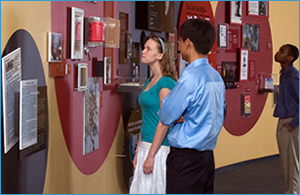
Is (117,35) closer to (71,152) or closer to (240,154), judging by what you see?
(71,152)

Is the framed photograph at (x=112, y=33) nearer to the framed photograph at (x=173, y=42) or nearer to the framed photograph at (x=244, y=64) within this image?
the framed photograph at (x=173, y=42)

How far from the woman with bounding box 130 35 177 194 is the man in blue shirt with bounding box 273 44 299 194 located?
155 centimetres

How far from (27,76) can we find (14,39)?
0.25 m

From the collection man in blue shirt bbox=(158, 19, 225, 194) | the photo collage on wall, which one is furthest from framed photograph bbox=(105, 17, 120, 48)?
the photo collage on wall

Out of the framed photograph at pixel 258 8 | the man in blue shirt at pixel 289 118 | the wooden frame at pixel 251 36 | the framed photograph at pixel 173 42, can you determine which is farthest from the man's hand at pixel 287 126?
the framed photograph at pixel 258 8

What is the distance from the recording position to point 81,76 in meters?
3.11

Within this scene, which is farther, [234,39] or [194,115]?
[234,39]

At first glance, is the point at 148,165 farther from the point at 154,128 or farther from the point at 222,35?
the point at 222,35

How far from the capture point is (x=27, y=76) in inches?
97.0

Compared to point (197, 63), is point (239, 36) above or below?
above

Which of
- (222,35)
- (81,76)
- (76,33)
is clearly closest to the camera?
(76,33)

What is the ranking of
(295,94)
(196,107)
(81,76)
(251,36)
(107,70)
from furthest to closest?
1. (251,36)
2. (295,94)
3. (107,70)
4. (81,76)
5. (196,107)

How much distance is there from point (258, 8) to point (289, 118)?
2.81 meters

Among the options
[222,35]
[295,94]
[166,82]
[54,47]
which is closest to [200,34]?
[166,82]
